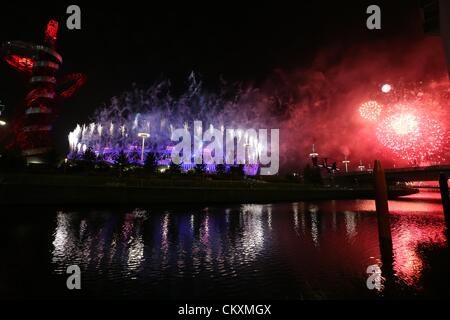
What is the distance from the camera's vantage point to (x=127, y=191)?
1689 inches

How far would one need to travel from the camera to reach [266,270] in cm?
1307

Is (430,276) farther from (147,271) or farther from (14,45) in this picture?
(14,45)

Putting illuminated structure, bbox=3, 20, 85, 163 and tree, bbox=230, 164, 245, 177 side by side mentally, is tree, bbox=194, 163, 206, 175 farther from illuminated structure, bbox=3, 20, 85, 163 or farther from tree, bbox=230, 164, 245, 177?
illuminated structure, bbox=3, 20, 85, 163

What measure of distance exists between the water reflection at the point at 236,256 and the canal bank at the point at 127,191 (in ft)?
43.4

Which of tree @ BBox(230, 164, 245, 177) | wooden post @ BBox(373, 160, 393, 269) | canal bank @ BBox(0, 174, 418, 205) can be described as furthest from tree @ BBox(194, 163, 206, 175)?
wooden post @ BBox(373, 160, 393, 269)

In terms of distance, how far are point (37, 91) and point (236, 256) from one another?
88.5 metres

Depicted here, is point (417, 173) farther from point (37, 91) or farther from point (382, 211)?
point (37, 91)

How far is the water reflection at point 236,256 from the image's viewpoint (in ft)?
36.8

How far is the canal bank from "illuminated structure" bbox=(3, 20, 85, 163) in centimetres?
4329

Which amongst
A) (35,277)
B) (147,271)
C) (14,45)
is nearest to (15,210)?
(35,277)

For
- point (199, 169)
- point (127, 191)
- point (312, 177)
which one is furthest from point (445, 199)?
point (312, 177)

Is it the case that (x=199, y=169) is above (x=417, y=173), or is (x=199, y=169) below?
above
